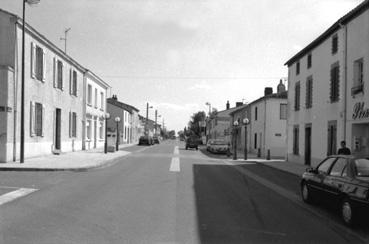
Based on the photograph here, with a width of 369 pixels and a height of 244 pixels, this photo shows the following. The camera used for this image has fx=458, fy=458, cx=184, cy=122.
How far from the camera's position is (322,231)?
7.93m

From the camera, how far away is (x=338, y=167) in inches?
381

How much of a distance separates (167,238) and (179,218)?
1.69 m

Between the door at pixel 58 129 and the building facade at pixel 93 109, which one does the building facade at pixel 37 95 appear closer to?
the door at pixel 58 129

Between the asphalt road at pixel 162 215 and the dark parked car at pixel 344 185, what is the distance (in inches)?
13.3

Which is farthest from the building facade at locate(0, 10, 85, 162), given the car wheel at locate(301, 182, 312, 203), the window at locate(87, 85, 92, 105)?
the car wheel at locate(301, 182, 312, 203)

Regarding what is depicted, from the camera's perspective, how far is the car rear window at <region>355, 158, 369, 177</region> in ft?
28.6

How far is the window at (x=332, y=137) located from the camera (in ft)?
71.8

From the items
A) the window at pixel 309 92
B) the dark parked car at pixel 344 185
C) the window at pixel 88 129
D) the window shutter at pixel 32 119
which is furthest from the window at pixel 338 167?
the window at pixel 88 129

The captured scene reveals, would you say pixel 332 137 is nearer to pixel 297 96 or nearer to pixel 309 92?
pixel 309 92

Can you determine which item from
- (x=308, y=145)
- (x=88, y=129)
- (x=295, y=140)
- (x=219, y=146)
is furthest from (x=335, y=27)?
(x=88, y=129)

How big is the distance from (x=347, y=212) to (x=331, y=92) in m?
15.2

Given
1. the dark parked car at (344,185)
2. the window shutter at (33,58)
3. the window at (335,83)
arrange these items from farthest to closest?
the window shutter at (33,58)
the window at (335,83)
the dark parked car at (344,185)

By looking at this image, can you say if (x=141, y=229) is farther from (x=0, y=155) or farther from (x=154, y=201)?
(x=0, y=155)

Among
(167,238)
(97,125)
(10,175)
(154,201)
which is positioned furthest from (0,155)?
(97,125)
